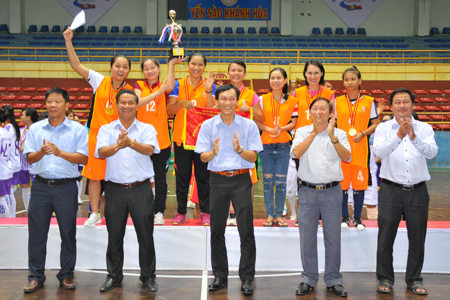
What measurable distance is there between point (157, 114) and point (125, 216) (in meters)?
1.24

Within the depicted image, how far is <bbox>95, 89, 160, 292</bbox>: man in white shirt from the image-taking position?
3.99 metres

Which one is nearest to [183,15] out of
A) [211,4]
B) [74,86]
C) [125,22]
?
[211,4]

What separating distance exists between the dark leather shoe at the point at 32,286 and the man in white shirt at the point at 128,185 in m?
0.63

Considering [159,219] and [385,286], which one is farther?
[159,219]

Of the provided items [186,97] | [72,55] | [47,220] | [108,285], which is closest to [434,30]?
[186,97]

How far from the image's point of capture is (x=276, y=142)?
4801 mm

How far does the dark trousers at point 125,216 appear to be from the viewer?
158 inches

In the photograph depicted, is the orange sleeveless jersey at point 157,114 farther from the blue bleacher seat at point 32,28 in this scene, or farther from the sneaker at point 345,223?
the blue bleacher seat at point 32,28

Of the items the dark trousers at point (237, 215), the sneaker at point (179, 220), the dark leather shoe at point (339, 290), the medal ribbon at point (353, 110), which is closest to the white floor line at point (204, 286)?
the dark trousers at point (237, 215)

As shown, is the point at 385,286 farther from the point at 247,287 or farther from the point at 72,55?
the point at 72,55

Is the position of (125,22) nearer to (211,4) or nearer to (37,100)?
(211,4)

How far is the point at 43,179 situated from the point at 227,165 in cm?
181

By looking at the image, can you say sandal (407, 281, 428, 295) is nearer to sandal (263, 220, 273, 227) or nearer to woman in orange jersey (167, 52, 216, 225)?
sandal (263, 220, 273, 227)

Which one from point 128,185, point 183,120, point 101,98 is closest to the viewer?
point 128,185
